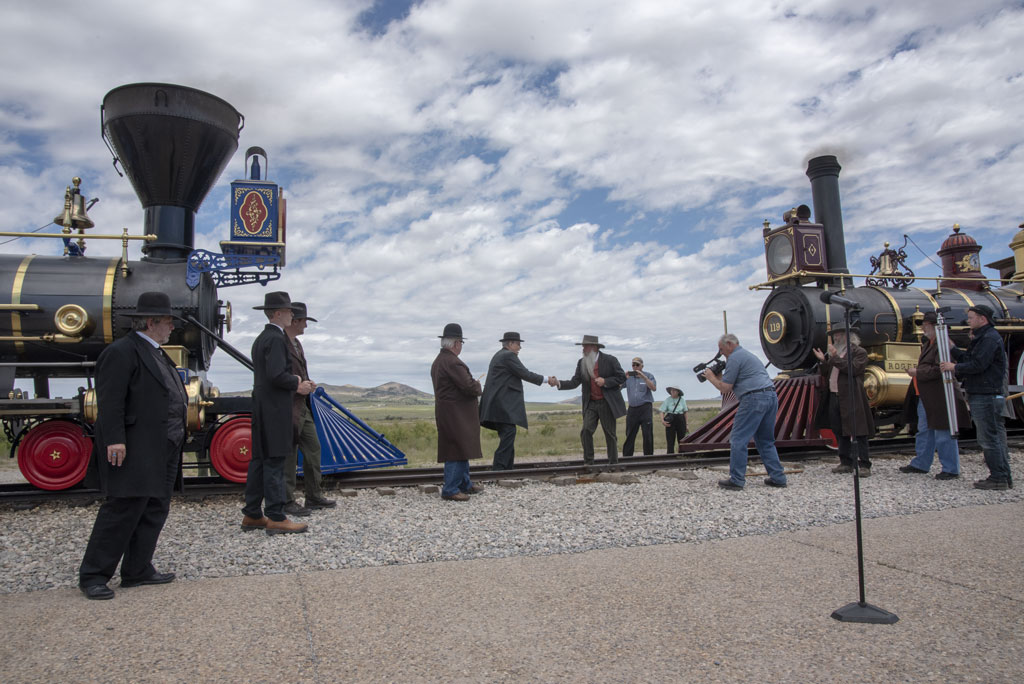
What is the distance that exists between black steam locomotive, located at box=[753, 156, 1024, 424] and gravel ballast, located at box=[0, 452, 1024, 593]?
2.78 m

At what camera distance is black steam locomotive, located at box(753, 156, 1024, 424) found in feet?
31.3

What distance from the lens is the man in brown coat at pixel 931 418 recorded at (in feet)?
23.5

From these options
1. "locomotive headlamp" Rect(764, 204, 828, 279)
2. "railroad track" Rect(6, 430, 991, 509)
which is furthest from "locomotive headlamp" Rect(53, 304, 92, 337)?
"locomotive headlamp" Rect(764, 204, 828, 279)

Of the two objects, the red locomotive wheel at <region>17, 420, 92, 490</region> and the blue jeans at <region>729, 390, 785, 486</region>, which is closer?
the red locomotive wheel at <region>17, 420, 92, 490</region>

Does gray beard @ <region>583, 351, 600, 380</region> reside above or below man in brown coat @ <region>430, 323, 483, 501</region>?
above

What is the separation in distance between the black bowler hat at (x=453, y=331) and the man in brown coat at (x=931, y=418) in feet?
16.2

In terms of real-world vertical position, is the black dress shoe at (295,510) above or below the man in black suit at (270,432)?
below

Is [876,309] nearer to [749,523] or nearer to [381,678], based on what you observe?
[749,523]

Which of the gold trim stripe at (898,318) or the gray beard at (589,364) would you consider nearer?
the gray beard at (589,364)

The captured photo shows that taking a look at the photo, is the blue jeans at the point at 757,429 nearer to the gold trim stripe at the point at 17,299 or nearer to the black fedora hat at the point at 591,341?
the black fedora hat at the point at 591,341

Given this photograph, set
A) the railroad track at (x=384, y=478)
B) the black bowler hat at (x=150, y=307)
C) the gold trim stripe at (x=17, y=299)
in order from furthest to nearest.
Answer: the gold trim stripe at (x=17, y=299) < the railroad track at (x=384, y=478) < the black bowler hat at (x=150, y=307)

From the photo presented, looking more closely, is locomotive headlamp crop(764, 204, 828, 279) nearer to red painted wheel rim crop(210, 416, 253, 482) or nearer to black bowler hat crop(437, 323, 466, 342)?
black bowler hat crop(437, 323, 466, 342)

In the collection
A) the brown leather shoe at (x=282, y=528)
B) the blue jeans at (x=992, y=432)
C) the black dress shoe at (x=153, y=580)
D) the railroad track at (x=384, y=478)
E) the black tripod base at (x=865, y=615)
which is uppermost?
the blue jeans at (x=992, y=432)

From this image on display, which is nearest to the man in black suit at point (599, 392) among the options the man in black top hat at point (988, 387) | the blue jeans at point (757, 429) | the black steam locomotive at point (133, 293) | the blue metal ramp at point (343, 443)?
the blue jeans at point (757, 429)
